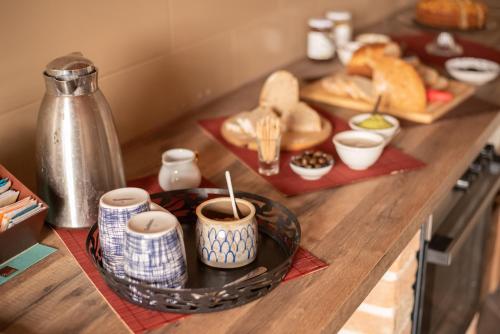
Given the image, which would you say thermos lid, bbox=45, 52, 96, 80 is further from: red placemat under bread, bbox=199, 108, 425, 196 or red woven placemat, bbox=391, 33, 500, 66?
red woven placemat, bbox=391, 33, 500, 66

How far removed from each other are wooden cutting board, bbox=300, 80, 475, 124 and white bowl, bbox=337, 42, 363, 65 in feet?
0.52

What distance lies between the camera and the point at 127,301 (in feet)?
3.03

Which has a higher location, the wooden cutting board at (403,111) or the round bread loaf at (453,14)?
the round bread loaf at (453,14)

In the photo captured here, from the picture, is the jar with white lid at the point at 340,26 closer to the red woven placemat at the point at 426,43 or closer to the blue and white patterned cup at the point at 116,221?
the red woven placemat at the point at 426,43

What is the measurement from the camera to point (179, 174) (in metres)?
1.19

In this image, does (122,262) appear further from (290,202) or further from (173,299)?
(290,202)

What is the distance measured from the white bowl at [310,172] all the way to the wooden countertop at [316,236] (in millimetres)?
45

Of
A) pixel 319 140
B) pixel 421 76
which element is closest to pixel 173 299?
pixel 319 140

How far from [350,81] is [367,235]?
2.16 feet

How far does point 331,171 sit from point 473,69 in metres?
0.74

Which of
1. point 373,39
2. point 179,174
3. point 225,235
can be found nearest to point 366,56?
point 373,39

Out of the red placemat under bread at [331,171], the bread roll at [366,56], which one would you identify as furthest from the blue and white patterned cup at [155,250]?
the bread roll at [366,56]

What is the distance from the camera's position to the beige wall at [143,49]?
1.16 metres

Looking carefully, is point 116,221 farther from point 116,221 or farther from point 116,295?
point 116,295
